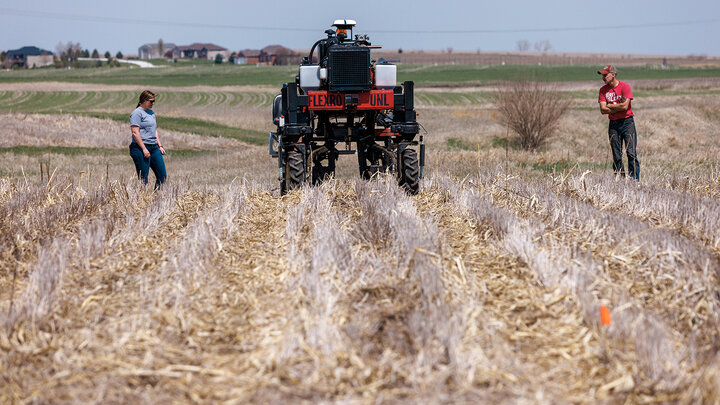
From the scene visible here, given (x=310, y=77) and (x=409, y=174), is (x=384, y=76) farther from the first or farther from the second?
(x=409, y=174)

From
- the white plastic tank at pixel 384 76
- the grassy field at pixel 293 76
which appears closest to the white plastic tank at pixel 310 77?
the white plastic tank at pixel 384 76

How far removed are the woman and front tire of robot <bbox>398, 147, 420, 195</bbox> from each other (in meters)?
3.27

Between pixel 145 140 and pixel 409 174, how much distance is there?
3728 mm

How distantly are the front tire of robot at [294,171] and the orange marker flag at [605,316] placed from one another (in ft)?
19.2

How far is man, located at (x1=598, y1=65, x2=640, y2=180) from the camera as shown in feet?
34.7

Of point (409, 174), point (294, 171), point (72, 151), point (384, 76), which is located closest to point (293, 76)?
point (72, 151)

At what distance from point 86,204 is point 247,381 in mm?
4832

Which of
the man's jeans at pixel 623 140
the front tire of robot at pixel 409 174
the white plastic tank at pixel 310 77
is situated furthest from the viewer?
the man's jeans at pixel 623 140

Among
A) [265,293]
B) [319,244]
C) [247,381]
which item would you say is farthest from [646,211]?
[247,381]

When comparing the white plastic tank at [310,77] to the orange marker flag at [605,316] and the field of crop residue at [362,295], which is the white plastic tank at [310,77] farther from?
the orange marker flag at [605,316]

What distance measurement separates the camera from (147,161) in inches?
403

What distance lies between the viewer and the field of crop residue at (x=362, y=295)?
3.60 metres

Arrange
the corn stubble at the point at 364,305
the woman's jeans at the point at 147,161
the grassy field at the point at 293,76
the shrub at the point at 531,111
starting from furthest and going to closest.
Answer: the grassy field at the point at 293,76
the shrub at the point at 531,111
the woman's jeans at the point at 147,161
the corn stubble at the point at 364,305

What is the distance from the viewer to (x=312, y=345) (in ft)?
12.9
